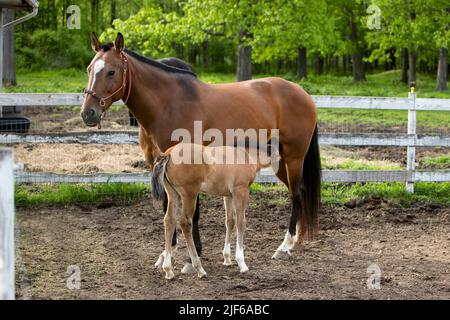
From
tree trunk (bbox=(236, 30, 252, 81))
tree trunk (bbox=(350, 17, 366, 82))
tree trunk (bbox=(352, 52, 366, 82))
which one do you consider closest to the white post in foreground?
tree trunk (bbox=(236, 30, 252, 81))

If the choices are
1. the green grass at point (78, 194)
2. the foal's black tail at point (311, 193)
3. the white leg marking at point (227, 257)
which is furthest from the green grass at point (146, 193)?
the white leg marking at point (227, 257)

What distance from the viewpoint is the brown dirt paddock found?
512 cm

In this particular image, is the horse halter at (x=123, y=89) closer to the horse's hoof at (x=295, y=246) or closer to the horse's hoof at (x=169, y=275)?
the horse's hoof at (x=169, y=275)

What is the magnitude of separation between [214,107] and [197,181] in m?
1.11

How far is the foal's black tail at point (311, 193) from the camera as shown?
6945 mm

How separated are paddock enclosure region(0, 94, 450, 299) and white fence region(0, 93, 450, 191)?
0.02 metres

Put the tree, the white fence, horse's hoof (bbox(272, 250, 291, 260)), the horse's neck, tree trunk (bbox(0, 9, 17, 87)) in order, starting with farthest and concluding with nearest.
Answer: tree trunk (bbox(0, 9, 17, 87)), the tree, the white fence, horse's hoof (bbox(272, 250, 291, 260)), the horse's neck

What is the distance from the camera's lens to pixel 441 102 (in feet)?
31.0

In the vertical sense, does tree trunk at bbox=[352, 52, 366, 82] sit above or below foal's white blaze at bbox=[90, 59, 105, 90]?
above

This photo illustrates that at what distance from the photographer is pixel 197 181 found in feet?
17.9

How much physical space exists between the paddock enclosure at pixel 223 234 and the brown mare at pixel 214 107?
62 cm

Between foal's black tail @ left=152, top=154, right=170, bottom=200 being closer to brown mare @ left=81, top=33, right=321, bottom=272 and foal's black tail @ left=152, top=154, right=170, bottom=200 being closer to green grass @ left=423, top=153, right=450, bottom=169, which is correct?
brown mare @ left=81, top=33, right=321, bottom=272
